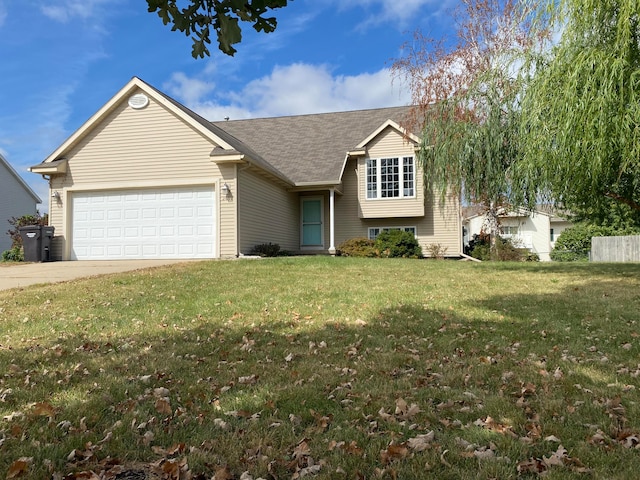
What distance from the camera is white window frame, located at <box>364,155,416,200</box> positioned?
62.0ft

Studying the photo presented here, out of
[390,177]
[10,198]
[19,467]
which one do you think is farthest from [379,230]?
[10,198]

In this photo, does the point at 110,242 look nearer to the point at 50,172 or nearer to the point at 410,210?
the point at 50,172

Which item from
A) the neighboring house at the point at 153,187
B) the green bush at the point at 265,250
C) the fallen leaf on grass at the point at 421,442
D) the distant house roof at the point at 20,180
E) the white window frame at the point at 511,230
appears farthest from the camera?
the distant house roof at the point at 20,180

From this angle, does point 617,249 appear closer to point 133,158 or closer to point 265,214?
point 265,214

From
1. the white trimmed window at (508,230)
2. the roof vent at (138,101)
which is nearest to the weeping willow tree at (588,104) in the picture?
the roof vent at (138,101)

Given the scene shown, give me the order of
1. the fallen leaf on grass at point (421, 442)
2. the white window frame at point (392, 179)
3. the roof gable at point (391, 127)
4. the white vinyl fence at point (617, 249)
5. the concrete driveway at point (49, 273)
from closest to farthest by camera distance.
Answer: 1. the fallen leaf on grass at point (421, 442)
2. the concrete driveway at point (49, 273)
3. the roof gable at point (391, 127)
4. the white window frame at point (392, 179)
5. the white vinyl fence at point (617, 249)

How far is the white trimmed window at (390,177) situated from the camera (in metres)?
18.9

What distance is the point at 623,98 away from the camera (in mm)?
7441

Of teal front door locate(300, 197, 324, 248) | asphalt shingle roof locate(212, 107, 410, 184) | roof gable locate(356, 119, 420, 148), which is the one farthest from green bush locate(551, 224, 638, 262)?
teal front door locate(300, 197, 324, 248)

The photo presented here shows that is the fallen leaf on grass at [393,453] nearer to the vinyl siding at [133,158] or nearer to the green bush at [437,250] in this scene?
the vinyl siding at [133,158]

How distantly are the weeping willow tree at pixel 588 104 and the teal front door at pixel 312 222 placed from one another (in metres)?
11.4

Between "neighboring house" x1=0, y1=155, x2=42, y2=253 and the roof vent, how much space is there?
16.6 meters

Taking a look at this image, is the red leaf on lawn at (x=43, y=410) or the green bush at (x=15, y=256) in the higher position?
the green bush at (x=15, y=256)

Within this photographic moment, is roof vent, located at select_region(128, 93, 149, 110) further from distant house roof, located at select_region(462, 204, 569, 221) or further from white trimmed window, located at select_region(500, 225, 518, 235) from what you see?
white trimmed window, located at select_region(500, 225, 518, 235)
